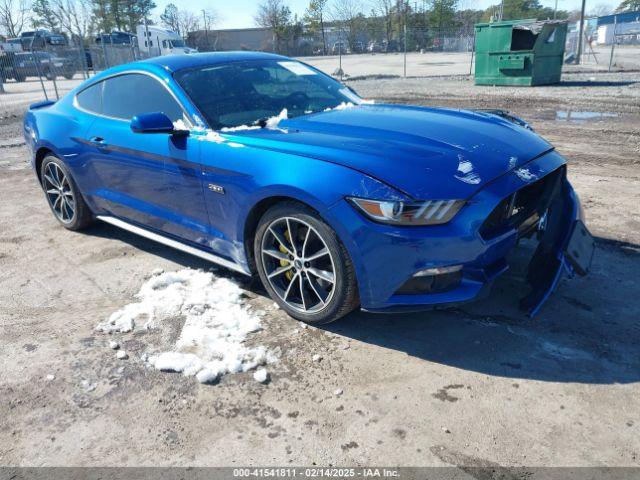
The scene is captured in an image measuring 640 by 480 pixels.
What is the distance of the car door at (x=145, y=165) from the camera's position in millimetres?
3586

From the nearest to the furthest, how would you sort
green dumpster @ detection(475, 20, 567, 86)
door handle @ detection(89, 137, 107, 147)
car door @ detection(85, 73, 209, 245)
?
1. car door @ detection(85, 73, 209, 245)
2. door handle @ detection(89, 137, 107, 147)
3. green dumpster @ detection(475, 20, 567, 86)

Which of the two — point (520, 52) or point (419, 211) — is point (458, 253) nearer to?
point (419, 211)

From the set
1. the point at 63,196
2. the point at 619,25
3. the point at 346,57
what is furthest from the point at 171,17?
the point at 63,196

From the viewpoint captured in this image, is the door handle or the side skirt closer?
the side skirt

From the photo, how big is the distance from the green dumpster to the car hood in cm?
1319

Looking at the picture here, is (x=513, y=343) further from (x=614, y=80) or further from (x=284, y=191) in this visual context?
(x=614, y=80)

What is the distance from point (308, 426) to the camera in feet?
8.20

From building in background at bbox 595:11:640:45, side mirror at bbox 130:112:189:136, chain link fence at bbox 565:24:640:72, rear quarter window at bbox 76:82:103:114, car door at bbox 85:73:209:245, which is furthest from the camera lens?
building in background at bbox 595:11:640:45

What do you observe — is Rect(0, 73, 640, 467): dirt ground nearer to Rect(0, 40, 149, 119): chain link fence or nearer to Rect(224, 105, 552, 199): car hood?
Rect(224, 105, 552, 199): car hood

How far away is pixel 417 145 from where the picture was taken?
3016 millimetres

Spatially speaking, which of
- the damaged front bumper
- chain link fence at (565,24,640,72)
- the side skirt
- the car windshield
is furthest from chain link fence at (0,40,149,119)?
chain link fence at (565,24,640,72)

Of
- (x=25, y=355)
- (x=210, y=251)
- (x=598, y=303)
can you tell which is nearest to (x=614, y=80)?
(x=598, y=303)

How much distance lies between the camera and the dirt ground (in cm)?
236

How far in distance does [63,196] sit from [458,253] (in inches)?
159
